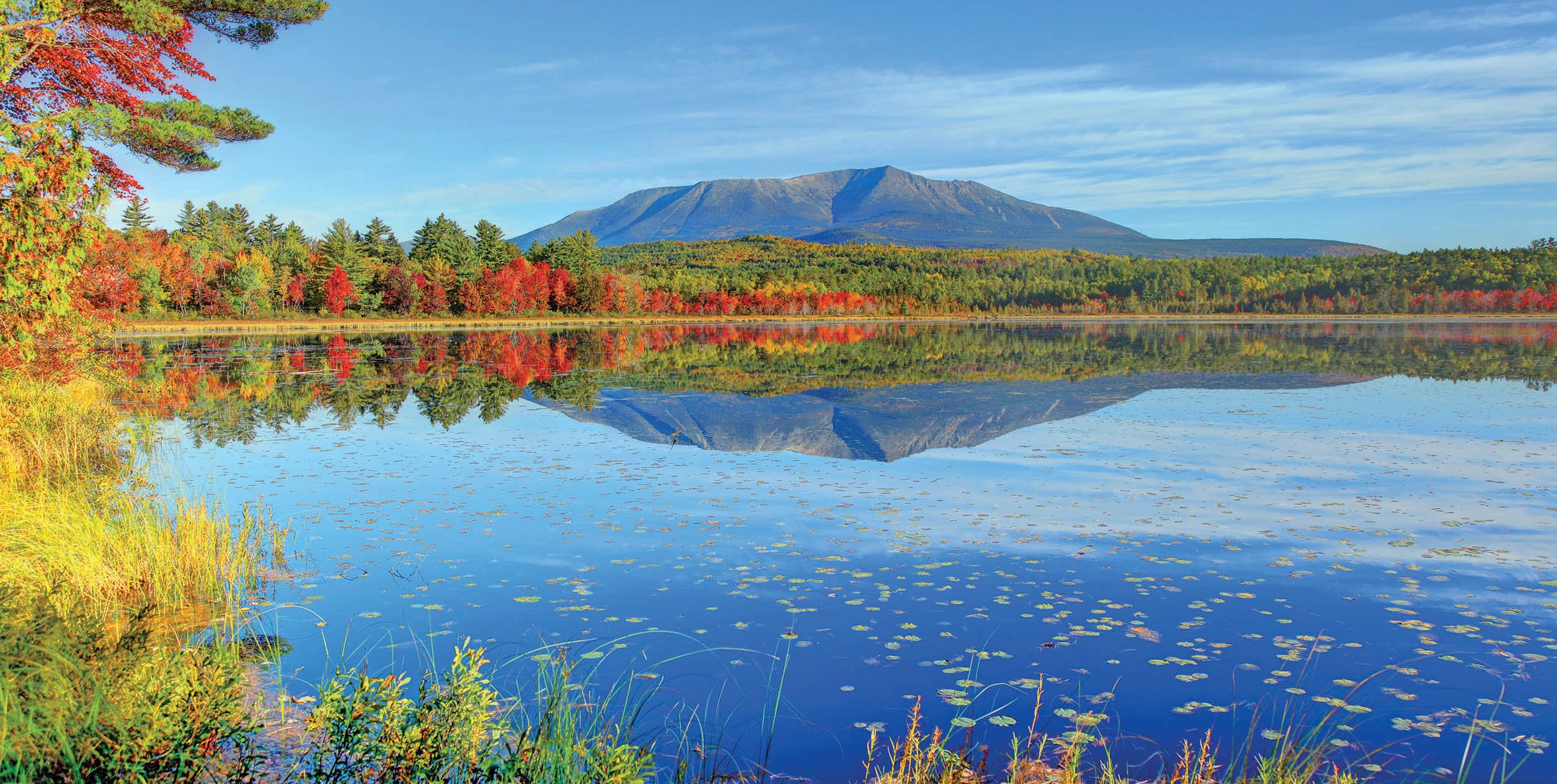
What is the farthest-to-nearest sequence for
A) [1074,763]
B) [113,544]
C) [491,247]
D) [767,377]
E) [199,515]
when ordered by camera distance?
1. [491,247]
2. [767,377]
3. [199,515]
4. [113,544]
5. [1074,763]

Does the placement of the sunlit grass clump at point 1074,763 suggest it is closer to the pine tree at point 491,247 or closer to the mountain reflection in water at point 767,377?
the mountain reflection in water at point 767,377

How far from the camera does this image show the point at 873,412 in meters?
19.0

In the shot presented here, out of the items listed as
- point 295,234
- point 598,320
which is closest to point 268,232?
point 295,234

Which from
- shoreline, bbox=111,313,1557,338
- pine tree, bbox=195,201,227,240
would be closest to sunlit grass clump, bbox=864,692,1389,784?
shoreline, bbox=111,313,1557,338

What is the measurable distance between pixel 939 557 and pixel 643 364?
2476 cm

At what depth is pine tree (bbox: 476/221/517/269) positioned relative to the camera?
93.1 meters

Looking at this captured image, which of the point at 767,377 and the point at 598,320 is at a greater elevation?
the point at 598,320

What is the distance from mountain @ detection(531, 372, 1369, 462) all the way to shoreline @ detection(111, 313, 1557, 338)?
38785 millimetres

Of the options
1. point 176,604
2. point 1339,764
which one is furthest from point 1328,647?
point 176,604

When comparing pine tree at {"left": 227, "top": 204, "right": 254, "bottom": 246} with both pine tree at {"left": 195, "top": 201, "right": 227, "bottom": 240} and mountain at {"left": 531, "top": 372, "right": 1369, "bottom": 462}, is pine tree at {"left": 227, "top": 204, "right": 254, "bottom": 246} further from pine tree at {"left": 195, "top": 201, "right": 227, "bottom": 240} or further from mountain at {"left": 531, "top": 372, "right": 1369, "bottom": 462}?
mountain at {"left": 531, "top": 372, "right": 1369, "bottom": 462}

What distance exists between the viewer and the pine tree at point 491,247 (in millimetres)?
93125

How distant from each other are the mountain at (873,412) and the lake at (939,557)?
0.54 ft

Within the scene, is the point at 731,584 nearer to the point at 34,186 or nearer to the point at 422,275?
the point at 34,186

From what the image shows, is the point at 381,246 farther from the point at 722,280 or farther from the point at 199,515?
the point at 199,515
